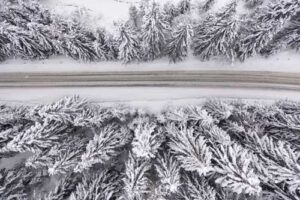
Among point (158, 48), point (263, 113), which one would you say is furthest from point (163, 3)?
point (263, 113)

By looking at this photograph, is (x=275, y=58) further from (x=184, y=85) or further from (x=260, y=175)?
(x=260, y=175)

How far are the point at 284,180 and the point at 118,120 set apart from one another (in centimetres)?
1948

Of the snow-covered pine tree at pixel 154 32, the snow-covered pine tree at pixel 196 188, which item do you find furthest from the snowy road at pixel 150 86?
the snow-covered pine tree at pixel 196 188

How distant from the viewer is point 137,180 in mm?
23797

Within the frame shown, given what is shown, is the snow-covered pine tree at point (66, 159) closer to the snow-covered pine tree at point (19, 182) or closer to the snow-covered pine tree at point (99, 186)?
the snow-covered pine tree at point (99, 186)

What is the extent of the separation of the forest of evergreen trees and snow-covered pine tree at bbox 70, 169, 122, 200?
15510 mm

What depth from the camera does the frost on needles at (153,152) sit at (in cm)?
2294

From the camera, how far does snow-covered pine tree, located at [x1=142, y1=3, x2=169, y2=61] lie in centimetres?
2767

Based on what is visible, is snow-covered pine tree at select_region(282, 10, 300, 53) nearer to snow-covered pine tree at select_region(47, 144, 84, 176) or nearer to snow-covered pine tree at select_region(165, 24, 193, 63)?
snow-covered pine tree at select_region(165, 24, 193, 63)

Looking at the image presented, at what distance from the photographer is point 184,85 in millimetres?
35750

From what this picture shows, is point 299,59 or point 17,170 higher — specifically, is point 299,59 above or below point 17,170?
above

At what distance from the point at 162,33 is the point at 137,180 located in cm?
1725

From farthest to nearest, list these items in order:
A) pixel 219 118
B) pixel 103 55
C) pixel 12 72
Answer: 1. pixel 12 72
2. pixel 103 55
3. pixel 219 118

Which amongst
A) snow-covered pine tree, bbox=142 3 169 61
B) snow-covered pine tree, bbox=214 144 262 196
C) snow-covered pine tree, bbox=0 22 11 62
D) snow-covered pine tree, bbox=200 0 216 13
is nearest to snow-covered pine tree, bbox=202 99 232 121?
snow-covered pine tree, bbox=214 144 262 196
